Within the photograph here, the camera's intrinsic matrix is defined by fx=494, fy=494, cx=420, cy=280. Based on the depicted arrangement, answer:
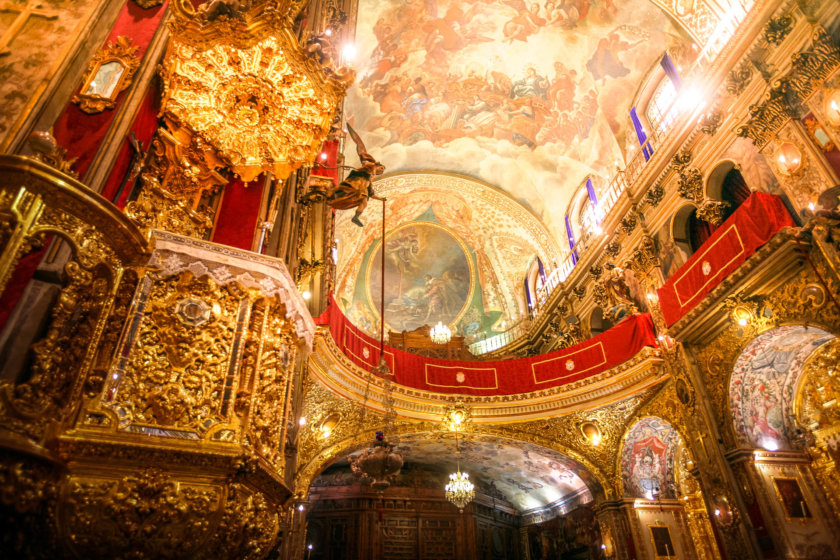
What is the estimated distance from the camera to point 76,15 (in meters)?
4.25

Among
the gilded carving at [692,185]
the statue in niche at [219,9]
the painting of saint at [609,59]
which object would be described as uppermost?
the painting of saint at [609,59]

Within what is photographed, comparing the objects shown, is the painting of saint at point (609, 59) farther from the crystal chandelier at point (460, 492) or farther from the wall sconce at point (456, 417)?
the crystal chandelier at point (460, 492)

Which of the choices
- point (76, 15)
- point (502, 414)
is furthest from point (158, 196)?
point (502, 414)

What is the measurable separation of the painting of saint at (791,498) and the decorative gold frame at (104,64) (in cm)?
1082

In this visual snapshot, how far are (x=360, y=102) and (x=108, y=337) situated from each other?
13.9m

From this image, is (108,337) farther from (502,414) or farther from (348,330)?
(502,414)

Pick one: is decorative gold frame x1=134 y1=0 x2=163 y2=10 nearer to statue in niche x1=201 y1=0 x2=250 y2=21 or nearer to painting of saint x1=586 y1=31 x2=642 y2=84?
statue in niche x1=201 y1=0 x2=250 y2=21

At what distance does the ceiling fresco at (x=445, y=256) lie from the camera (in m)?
19.5

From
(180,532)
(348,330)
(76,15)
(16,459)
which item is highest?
(348,330)

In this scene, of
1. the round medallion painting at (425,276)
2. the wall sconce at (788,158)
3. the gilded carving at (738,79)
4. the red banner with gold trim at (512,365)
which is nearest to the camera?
the wall sconce at (788,158)

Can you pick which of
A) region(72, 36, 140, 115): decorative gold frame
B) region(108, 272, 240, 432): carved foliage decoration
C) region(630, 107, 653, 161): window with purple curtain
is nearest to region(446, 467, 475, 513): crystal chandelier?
region(108, 272, 240, 432): carved foliage decoration

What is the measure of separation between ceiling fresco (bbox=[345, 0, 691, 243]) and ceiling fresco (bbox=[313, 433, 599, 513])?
8.40 metres

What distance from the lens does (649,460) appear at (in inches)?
480

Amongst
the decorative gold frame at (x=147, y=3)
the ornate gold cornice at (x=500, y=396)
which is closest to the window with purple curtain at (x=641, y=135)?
the ornate gold cornice at (x=500, y=396)
